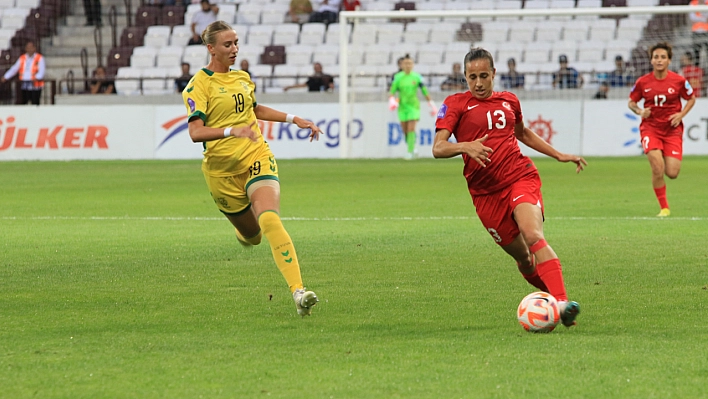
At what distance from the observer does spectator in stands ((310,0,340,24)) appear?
102 ft

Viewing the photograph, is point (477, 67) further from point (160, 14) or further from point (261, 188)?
point (160, 14)

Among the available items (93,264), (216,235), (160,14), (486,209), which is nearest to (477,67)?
(486,209)

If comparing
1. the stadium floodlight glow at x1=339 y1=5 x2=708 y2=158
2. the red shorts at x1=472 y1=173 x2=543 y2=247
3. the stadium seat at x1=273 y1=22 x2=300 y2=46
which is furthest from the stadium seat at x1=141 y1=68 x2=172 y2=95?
the red shorts at x1=472 y1=173 x2=543 y2=247

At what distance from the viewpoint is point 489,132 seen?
6.51 metres

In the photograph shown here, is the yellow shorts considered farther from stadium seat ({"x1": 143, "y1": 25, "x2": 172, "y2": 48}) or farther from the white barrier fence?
stadium seat ({"x1": 143, "y1": 25, "x2": 172, "y2": 48})

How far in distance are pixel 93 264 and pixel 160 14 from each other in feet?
81.0

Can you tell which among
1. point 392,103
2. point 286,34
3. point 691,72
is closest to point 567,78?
point 691,72

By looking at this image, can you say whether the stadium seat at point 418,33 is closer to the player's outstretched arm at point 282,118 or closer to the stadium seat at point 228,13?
the stadium seat at point 228,13

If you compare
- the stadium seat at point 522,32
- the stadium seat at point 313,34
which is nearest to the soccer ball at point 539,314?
the stadium seat at point 522,32

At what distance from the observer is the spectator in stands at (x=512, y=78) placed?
88.8ft

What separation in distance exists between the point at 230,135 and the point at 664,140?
814 cm

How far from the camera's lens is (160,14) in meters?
32.2

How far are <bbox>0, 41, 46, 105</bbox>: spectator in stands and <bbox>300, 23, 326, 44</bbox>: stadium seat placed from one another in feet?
24.3

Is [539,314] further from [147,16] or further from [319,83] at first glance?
[147,16]
